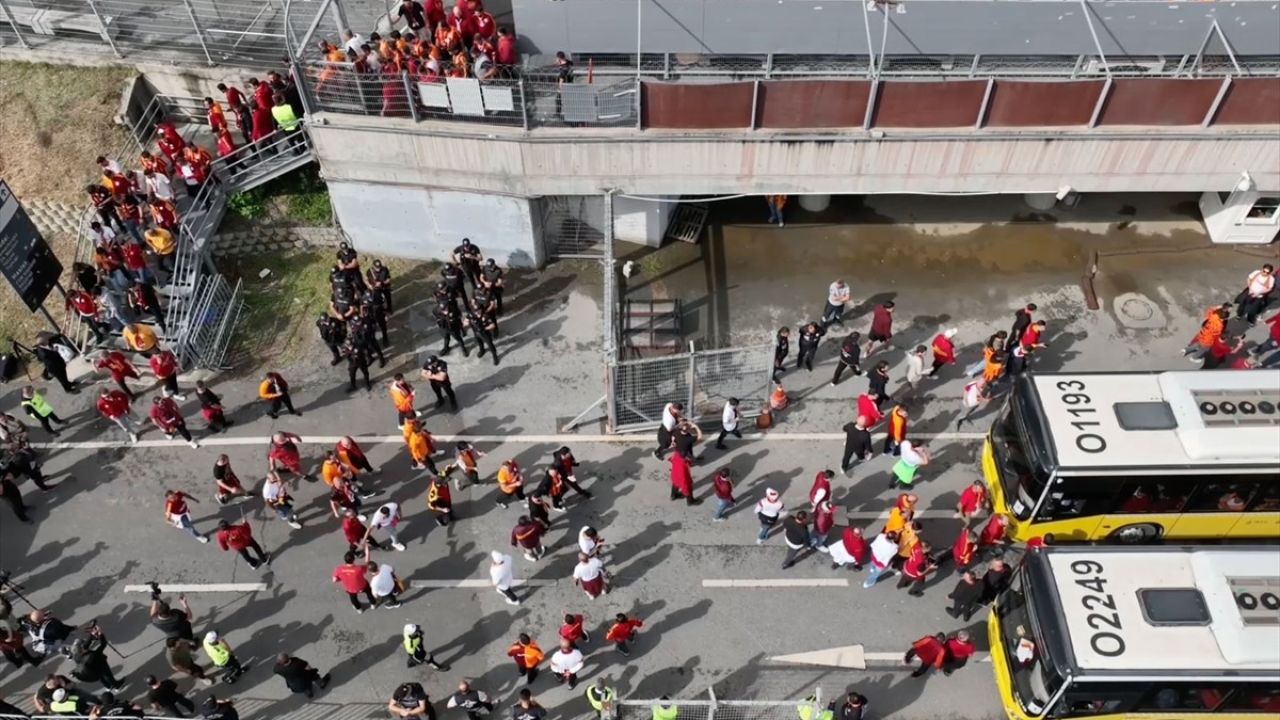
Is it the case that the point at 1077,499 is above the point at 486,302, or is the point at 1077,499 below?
below

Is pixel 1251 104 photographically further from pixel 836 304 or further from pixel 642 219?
pixel 642 219

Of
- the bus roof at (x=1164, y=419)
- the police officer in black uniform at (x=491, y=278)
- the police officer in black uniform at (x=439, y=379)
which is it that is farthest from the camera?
the police officer in black uniform at (x=491, y=278)

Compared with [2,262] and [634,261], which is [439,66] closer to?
[634,261]

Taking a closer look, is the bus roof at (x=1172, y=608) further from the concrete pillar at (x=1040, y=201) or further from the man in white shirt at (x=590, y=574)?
the concrete pillar at (x=1040, y=201)

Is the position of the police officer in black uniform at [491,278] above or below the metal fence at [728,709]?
above

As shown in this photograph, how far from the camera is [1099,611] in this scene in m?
12.0

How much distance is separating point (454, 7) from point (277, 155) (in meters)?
4.52

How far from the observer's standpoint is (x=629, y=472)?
16781 millimetres

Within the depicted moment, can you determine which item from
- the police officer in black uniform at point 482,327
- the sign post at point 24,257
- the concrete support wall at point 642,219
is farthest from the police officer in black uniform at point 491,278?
the sign post at point 24,257

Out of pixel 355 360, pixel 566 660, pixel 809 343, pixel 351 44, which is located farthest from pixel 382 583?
pixel 351 44

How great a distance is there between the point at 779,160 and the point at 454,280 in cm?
629

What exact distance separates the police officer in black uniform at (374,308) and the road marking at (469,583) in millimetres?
4927

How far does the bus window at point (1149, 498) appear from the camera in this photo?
1345 centimetres

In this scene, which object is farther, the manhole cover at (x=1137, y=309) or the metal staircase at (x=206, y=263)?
the manhole cover at (x=1137, y=309)
